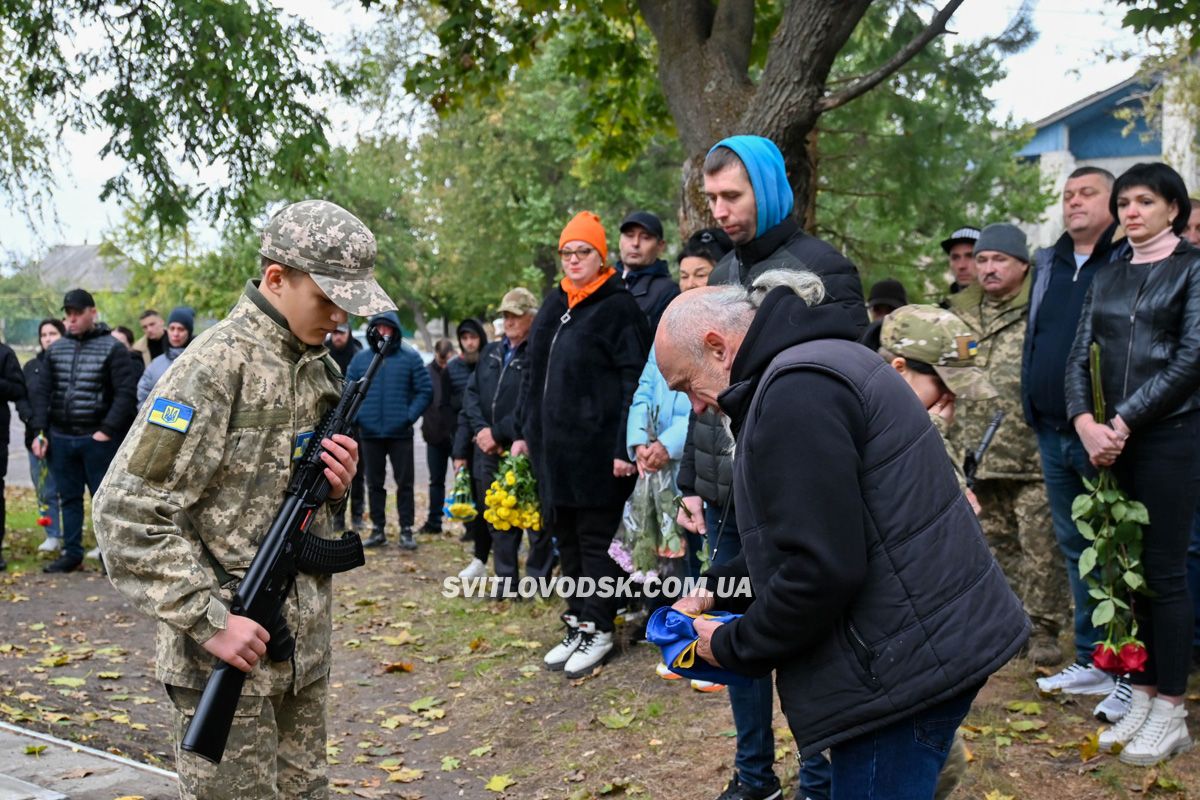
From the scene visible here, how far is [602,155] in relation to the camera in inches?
490

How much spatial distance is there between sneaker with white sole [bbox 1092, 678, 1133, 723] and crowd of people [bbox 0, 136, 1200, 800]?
22 millimetres

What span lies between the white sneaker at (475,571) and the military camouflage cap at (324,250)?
6.73 m

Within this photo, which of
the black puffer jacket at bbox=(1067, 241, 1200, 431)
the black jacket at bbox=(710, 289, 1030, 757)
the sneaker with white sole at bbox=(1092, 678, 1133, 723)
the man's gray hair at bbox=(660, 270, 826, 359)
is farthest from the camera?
the sneaker with white sole at bbox=(1092, 678, 1133, 723)

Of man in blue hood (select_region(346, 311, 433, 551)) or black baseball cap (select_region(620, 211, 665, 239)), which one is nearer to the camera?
black baseball cap (select_region(620, 211, 665, 239))

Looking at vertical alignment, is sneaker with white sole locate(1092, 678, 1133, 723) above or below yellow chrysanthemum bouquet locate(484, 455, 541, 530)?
below

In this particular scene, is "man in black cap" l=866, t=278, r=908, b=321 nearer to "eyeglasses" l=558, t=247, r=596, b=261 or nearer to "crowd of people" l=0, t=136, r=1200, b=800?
"crowd of people" l=0, t=136, r=1200, b=800

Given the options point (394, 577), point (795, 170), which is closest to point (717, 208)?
point (795, 170)

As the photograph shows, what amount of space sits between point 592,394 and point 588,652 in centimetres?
153

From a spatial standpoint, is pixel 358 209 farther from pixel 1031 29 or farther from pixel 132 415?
pixel 1031 29

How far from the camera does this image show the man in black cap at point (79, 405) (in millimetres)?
10484

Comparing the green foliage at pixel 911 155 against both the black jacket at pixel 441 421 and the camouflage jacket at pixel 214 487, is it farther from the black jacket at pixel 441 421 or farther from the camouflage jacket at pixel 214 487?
the camouflage jacket at pixel 214 487

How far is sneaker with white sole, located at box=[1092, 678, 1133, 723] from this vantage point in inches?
214

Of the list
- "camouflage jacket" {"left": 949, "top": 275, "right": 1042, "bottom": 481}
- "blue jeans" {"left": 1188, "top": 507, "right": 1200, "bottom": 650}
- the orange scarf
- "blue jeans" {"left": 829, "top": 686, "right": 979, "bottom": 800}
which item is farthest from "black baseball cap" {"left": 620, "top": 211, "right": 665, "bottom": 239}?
"blue jeans" {"left": 829, "top": 686, "right": 979, "bottom": 800}

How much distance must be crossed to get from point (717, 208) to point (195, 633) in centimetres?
247
